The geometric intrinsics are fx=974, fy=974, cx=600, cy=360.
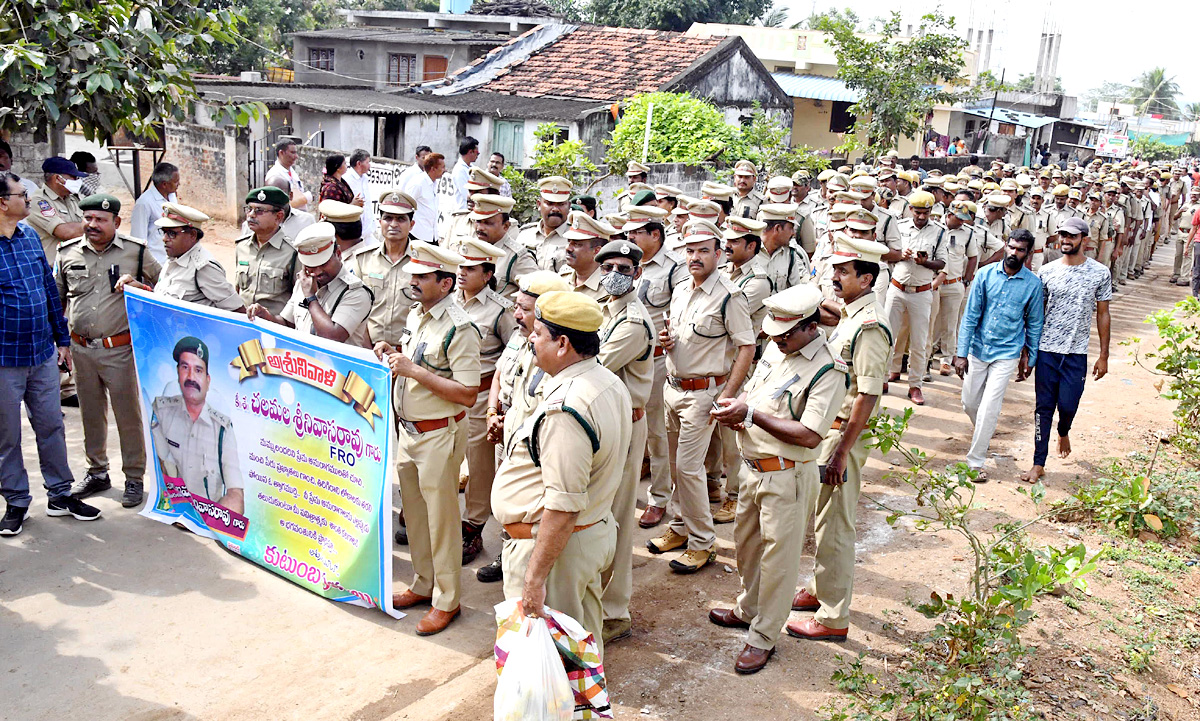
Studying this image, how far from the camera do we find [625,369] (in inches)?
218

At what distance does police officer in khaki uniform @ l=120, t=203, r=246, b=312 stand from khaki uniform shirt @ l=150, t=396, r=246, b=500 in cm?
67

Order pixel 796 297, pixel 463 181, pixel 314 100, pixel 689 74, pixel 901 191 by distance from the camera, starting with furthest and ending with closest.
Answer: pixel 689 74 < pixel 314 100 < pixel 901 191 < pixel 463 181 < pixel 796 297

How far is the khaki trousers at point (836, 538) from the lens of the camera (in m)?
5.15

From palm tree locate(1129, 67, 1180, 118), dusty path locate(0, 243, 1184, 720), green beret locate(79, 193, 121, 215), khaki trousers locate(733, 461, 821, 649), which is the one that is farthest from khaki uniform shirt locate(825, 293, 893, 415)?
palm tree locate(1129, 67, 1180, 118)

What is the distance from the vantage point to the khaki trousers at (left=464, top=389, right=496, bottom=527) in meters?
6.21

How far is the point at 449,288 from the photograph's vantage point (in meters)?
5.05

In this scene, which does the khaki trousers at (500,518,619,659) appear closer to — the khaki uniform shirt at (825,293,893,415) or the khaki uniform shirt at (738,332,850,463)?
the khaki uniform shirt at (738,332,850,463)

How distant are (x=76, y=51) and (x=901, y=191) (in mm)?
9915

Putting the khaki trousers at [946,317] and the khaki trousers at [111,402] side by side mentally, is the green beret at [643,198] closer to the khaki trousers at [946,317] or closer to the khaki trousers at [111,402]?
the khaki trousers at [946,317]

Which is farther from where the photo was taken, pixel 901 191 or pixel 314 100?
pixel 314 100

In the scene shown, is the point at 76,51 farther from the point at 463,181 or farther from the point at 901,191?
the point at 901,191

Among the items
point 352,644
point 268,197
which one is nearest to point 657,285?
point 268,197

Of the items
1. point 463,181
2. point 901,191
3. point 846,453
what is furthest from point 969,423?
point 463,181

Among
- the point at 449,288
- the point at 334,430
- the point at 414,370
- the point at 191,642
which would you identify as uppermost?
the point at 449,288
